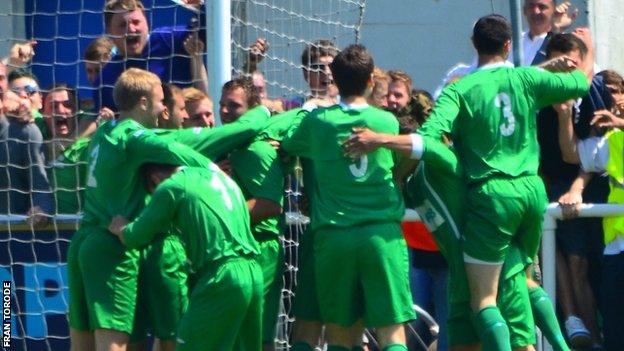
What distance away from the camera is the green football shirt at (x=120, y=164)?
292 inches

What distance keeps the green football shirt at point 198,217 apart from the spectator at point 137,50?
5.55 feet

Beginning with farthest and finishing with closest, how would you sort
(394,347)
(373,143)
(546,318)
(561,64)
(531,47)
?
(531,47), (561,64), (546,318), (394,347), (373,143)

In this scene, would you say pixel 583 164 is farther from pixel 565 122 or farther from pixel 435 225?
A: pixel 435 225

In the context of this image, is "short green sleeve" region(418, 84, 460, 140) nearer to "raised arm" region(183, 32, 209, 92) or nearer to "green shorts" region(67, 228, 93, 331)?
"raised arm" region(183, 32, 209, 92)

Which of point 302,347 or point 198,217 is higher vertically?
point 198,217

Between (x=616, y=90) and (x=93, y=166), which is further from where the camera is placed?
Answer: (x=616, y=90)

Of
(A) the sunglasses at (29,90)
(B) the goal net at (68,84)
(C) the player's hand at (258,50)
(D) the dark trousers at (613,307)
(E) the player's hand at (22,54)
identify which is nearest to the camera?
(D) the dark trousers at (613,307)

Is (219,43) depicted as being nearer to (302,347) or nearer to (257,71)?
(257,71)

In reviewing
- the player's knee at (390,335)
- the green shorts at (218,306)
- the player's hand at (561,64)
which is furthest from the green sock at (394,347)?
the player's hand at (561,64)

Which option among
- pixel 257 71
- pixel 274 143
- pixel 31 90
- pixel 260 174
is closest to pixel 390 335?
pixel 260 174

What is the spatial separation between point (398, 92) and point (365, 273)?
199 cm

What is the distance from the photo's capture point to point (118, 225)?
745 cm

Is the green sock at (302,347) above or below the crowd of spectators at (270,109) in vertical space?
below

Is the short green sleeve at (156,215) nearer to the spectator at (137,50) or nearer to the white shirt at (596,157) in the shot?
the spectator at (137,50)
